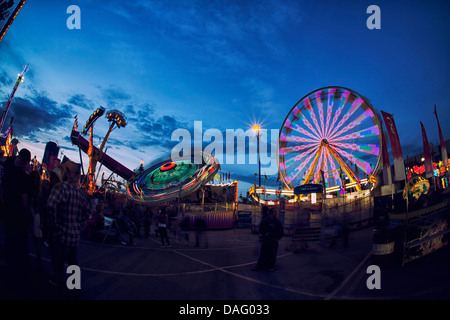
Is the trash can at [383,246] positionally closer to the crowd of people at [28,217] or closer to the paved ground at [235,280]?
the paved ground at [235,280]

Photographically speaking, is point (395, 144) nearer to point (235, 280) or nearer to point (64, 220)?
point (235, 280)

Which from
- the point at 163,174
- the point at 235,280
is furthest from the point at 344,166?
the point at 163,174

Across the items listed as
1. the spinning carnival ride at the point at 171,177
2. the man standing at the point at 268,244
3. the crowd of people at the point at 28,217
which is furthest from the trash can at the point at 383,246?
the spinning carnival ride at the point at 171,177

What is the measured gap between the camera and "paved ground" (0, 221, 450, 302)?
3682mm

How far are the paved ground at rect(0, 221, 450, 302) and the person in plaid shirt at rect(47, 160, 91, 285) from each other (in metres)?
0.52

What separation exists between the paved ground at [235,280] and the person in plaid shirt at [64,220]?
0.52 metres

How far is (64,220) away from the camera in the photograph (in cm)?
342

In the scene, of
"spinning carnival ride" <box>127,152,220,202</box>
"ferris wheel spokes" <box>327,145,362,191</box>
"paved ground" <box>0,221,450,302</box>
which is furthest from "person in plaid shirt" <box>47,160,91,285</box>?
"spinning carnival ride" <box>127,152,220,202</box>

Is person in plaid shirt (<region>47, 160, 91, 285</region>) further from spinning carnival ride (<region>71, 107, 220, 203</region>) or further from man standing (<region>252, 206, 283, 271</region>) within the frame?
spinning carnival ride (<region>71, 107, 220, 203</region>)

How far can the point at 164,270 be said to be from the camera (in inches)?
217
